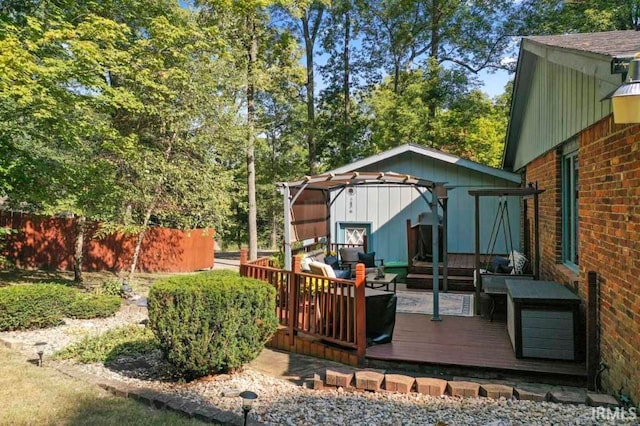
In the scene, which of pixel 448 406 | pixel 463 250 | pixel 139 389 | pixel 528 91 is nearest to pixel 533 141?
pixel 528 91

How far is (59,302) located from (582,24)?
61.5ft

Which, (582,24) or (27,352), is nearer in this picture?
(27,352)

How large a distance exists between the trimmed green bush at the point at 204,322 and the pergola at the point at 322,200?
86.3 inches

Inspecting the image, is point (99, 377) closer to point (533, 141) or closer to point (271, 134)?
point (533, 141)

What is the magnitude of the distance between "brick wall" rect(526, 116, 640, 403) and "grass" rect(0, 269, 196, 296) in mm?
9840

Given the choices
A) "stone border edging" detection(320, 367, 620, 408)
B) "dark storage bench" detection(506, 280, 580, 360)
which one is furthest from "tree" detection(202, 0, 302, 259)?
"dark storage bench" detection(506, 280, 580, 360)

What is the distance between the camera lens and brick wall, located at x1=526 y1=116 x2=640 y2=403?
3439 millimetres

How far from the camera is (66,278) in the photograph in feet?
42.3

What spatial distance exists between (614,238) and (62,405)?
512cm

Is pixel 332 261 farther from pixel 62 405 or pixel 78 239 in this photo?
pixel 78 239

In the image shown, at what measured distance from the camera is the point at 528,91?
855 centimetres

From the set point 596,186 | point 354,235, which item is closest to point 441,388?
point 596,186

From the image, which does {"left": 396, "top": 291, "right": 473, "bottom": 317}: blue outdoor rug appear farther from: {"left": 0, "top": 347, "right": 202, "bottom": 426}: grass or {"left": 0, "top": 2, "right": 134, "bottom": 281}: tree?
{"left": 0, "top": 2, "right": 134, "bottom": 281}: tree

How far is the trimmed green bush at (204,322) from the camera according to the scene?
4422mm
